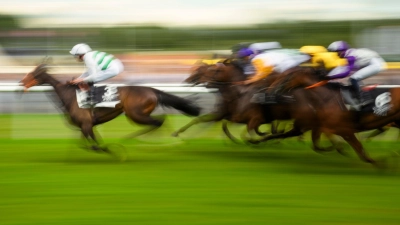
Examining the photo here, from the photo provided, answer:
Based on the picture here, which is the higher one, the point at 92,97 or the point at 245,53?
the point at 245,53

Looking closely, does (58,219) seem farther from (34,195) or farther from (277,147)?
(277,147)

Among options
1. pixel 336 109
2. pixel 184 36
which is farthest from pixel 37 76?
pixel 184 36

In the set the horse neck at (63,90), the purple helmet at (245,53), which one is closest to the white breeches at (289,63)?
the purple helmet at (245,53)

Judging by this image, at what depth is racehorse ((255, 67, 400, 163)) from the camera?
7.08 m

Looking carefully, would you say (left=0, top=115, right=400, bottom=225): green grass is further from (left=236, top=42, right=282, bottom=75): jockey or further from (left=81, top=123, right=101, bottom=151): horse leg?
(left=236, top=42, right=282, bottom=75): jockey

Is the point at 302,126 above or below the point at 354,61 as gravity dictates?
below

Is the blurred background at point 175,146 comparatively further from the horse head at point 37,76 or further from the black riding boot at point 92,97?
the horse head at point 37,76

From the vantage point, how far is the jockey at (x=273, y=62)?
27.9 ft

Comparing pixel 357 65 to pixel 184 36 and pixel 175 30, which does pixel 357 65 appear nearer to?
pixel 184 36

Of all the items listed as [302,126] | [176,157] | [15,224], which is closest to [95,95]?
[176,157]

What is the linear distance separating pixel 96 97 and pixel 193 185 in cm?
199

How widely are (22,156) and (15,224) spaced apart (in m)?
3.77

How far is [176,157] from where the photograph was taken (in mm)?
8516

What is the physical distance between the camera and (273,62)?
28.0 ft
